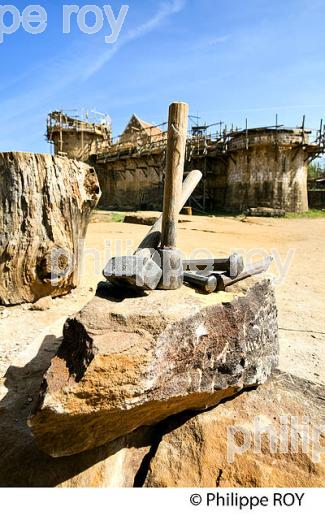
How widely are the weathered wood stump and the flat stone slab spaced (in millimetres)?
1876

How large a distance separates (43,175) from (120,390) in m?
2.79

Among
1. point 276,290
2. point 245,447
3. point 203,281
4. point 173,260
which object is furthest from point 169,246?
point 276,290

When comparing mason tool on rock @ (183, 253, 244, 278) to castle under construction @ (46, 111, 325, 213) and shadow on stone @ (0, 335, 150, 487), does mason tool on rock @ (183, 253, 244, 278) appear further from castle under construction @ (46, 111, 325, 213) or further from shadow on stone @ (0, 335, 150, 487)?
castle under construction @ (46, 111, 325, 213)

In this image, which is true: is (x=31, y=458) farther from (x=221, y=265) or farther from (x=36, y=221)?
(x=36, y=221)

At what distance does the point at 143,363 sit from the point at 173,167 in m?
1.43

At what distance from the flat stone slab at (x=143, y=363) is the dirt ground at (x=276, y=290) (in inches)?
35.1

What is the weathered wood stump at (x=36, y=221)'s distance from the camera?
366 cm

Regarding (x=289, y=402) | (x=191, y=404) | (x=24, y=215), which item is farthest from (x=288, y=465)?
(x=24, y=215)

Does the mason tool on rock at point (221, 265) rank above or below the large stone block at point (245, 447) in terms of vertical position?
above

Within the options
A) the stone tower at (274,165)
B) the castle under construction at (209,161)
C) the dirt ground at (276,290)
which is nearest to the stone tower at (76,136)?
the castle under construction at (209,161)

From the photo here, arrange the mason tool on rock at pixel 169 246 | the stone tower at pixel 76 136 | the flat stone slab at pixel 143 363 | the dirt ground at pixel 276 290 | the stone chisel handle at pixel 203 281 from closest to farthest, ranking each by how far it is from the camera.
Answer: the flat stone slab at pixel 143 363, the mason tool on rock at pixel 169 246, the stone chisel handle at pixel 203 281, the dirt ground at pixel 276 290, the stone tower at pixel 76 136

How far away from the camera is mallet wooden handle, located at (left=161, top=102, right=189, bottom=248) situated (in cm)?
246

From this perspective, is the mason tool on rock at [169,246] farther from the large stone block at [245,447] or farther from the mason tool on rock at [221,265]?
the large stone block at [245,447]

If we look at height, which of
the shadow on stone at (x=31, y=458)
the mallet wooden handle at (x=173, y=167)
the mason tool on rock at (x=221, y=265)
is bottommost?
the shadow on stone at (x=31, y=458)
